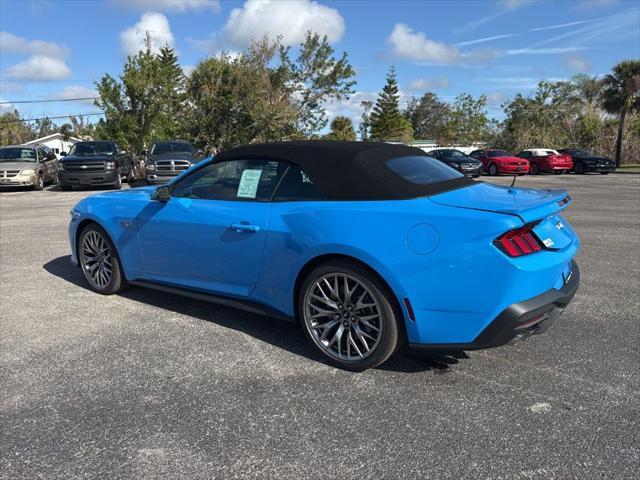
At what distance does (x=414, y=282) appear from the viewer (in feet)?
10.00

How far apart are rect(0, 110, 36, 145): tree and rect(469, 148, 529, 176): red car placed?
5482cm

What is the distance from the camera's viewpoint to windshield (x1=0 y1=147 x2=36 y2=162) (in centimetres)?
1823

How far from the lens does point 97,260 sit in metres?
5.13

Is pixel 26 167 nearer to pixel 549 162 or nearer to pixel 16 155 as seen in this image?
pixel 16 155

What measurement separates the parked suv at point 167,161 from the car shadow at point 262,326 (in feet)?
36.9

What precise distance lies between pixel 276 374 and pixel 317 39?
30.5 m

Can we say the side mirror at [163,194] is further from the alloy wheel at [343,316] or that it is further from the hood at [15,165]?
the hood at [15,165]

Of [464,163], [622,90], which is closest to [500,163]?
[464,163]

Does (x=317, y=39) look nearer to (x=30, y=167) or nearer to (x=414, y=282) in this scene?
(x=30, y=167)

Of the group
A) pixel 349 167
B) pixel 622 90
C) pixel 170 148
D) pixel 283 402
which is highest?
pixel 622 90

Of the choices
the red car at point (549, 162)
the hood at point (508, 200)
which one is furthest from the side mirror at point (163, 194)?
the red car at point (549, 162)

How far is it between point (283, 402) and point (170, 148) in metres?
16.4

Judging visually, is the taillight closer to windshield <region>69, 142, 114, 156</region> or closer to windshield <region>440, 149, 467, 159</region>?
windshield <region>69, 142, 114, 156</region>

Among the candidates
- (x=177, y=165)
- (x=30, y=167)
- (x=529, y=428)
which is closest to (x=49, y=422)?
(x=529, y=428)
